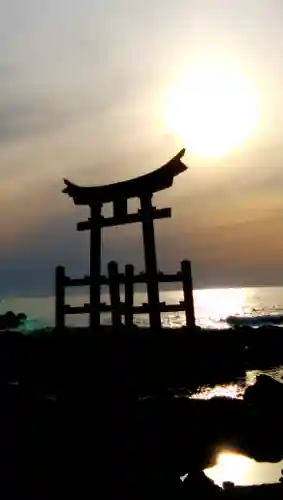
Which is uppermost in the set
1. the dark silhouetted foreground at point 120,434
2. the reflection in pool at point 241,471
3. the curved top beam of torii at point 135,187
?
the curved top beam of torii at point 135,187

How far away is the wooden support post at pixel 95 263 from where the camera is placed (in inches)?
693

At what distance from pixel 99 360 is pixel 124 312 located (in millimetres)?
2589

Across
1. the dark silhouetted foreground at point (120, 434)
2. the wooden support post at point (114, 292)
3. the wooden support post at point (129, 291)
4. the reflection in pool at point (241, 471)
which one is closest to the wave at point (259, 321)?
the wooden support post at point (129, 291)

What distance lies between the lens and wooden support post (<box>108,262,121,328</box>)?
16.7 m

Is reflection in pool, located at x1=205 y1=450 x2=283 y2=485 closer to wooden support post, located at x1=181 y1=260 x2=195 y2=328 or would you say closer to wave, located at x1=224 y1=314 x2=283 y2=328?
wooden support post, located at x1=181 y1=260 x2=195 y2=328

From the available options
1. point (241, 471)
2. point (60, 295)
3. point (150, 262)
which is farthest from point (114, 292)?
point (241, 471)

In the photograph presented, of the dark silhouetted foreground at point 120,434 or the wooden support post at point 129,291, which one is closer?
the dark silhouetted foreground at point 120,434

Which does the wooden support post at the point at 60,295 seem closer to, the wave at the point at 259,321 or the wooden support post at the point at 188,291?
the wooden support post at the point at 188,291

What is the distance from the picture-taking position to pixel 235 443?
32.8ft

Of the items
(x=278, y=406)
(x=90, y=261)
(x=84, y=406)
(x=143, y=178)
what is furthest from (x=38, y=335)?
(x=278, y=406)

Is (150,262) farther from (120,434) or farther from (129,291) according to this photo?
(120,434)

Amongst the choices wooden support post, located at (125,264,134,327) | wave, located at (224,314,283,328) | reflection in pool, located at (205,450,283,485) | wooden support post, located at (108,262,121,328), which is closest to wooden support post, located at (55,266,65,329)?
wooden support post, located at (108,262,121,328)

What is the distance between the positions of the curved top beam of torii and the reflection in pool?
8.82 metres

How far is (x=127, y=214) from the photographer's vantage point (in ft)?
57.1
